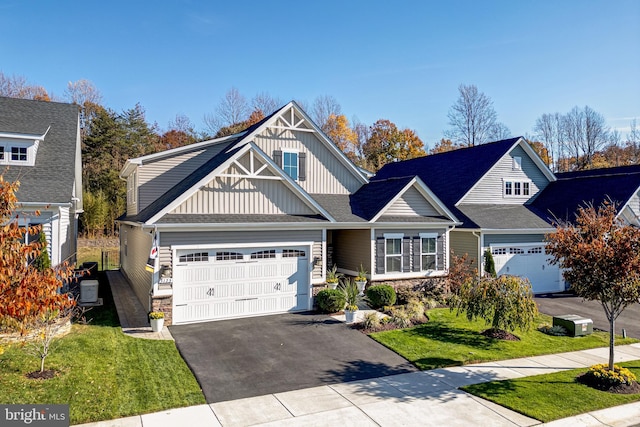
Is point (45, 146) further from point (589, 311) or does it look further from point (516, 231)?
point (589, 311)

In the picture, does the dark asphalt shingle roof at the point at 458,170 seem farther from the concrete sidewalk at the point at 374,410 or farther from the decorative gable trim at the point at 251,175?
the concrete sidewalk at the point at 374,410

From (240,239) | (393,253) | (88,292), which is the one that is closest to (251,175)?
(240,239)

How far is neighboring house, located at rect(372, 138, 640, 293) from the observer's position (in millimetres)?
21172

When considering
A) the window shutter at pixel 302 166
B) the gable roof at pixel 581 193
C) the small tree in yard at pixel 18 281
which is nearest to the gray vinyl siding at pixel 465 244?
the gable roof at pixel 581 193

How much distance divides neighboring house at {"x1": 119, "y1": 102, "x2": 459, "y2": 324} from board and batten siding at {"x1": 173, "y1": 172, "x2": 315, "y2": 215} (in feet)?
0.12

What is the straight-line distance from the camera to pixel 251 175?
15258 millimetres

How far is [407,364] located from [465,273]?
28.4 ft

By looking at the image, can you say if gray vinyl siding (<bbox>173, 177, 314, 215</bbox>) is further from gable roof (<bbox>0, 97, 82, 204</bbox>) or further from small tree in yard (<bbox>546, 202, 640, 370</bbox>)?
small tree in yard (<bbox>546, 202, 640, 370</bbox>)

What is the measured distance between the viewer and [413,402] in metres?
8.81

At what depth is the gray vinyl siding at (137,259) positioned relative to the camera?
15609 mm

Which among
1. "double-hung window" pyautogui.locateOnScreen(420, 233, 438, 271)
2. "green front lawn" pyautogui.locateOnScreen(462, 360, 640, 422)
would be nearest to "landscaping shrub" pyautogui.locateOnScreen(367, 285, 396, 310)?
"double-hung window" pyautogui.locateOnScreen(420, 233, 438, 271)

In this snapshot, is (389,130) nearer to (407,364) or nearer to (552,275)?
(552,275)

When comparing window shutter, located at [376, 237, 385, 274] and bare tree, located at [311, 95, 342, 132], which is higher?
bare tree, located at [311, 95, 342, 132]

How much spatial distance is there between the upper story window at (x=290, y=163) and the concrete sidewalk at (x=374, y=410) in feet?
36.2
